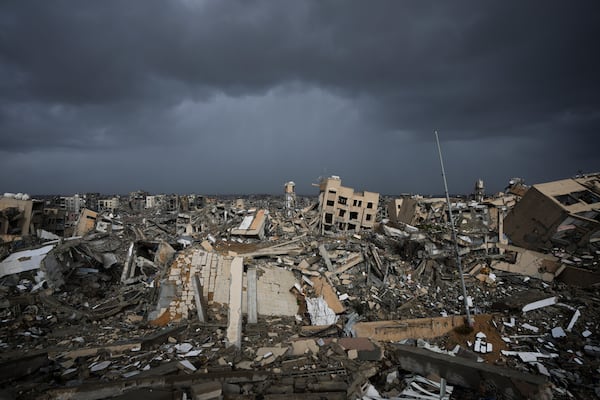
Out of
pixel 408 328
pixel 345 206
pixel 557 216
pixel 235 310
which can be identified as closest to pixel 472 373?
pixel 408 328

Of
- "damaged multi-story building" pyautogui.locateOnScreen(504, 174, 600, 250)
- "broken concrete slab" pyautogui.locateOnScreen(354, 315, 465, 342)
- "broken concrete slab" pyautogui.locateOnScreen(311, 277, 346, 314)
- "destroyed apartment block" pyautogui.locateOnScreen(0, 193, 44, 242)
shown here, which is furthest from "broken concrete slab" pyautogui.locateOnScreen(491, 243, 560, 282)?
"destroyed apartment block" pyautogui.locateOnScreen(0, 193, 44, 242)

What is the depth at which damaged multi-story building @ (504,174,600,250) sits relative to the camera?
14.0 metres

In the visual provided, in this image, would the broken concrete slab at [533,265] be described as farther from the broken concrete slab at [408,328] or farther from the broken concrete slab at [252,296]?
the broken concrete slab at [252,296]

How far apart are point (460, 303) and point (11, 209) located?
100 ft

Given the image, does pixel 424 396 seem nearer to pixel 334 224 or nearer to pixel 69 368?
pixel 69 368

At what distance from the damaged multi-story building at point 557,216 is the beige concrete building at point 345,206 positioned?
10.8m

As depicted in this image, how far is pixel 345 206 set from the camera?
25.9 m

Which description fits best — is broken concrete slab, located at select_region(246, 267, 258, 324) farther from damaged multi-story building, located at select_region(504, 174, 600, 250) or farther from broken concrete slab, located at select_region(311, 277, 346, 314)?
damaged multi-story building, located at select_region(504, 174, 600, 250)

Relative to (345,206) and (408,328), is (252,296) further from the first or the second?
(345,206)

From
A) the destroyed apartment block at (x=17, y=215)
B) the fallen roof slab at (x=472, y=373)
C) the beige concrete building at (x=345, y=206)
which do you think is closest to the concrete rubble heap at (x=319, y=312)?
the fallen roof slab at (x=472, y=373)

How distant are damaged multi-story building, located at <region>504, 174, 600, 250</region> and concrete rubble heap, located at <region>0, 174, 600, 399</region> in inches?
2.6

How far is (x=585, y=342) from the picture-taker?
6848 millimetres

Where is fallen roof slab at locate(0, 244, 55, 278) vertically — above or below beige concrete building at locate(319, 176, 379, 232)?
below

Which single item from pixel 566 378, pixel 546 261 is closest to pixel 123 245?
pixel 566 378
